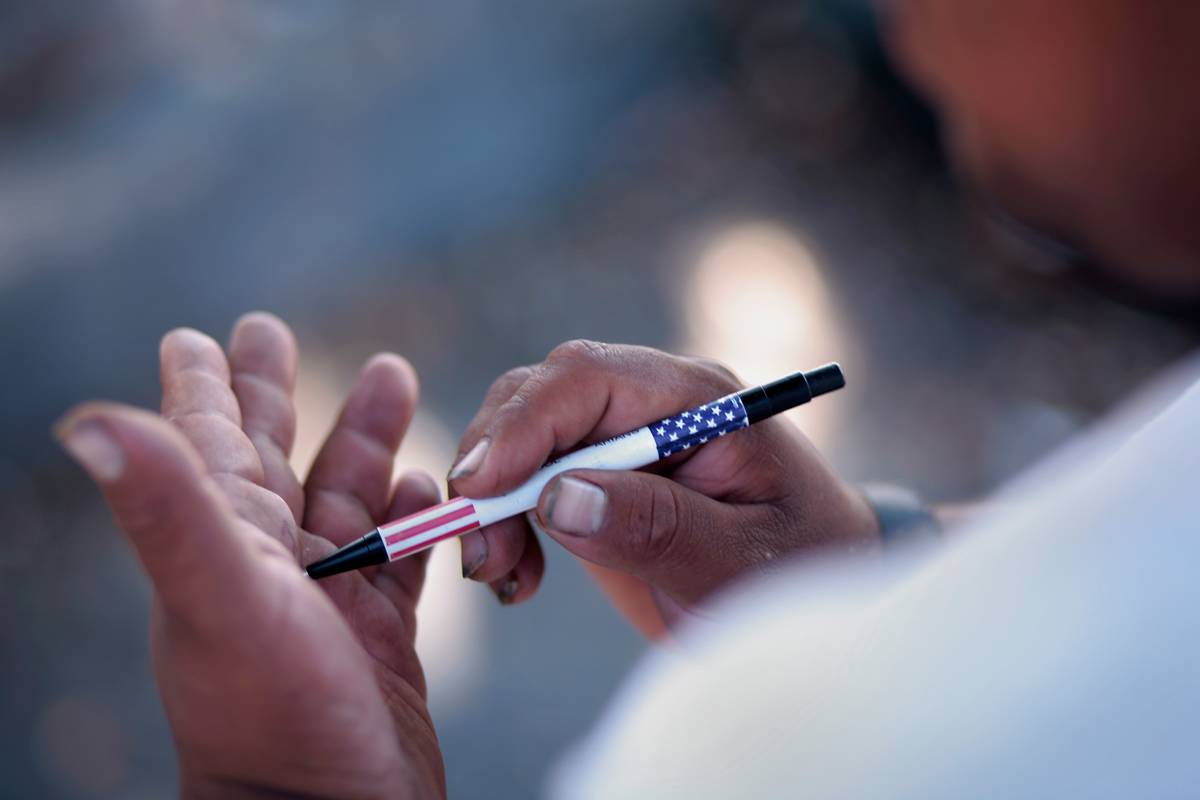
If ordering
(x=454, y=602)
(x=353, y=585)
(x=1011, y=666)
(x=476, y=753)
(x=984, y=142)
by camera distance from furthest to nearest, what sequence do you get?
(x=454, y=602) → (x=476, y=753) → (x=984, y=142) → (x=353, y=585) → (x=1011, y=666)

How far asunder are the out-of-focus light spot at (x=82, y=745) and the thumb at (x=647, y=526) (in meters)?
0.90

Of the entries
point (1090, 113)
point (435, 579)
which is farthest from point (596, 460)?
point (435, 579)

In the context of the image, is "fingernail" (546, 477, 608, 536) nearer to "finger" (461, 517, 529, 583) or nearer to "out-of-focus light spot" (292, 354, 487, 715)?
"finger" (461, 517, 529, 583)

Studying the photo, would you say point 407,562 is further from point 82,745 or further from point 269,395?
point 82,745

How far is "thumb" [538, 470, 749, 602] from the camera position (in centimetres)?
65

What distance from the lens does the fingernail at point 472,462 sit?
0.65 m

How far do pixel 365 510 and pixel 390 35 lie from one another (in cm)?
126

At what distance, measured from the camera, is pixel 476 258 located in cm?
191

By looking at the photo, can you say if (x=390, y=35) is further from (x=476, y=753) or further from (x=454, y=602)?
(x=476, y=753)

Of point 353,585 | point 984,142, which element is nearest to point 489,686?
point 353,585

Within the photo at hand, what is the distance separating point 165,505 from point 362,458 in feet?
1.26

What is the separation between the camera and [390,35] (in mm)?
1817

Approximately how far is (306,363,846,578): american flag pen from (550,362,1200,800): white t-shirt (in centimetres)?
21

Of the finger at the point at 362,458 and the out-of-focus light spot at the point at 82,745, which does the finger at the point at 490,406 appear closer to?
the finger at the point at 362,458
